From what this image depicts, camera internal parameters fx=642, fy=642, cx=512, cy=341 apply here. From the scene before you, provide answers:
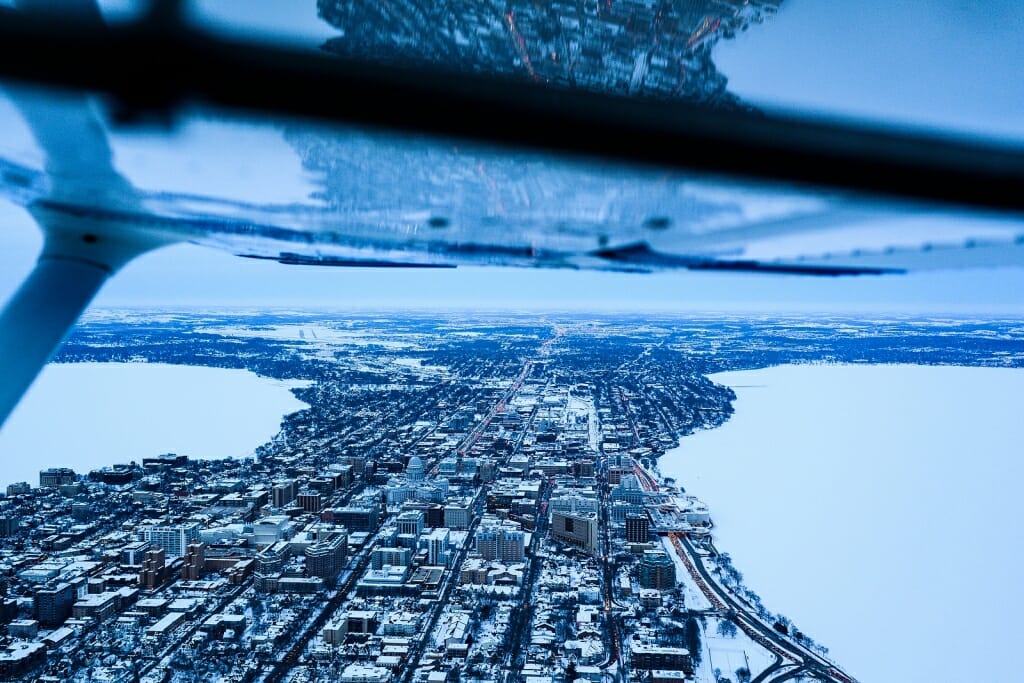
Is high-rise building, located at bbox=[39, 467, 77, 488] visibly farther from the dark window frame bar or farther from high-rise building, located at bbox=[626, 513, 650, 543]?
the dark window frame bar

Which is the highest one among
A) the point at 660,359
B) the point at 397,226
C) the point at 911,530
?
the point at 397,226

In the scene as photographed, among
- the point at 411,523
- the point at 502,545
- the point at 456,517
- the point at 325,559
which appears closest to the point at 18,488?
the point at 325,559

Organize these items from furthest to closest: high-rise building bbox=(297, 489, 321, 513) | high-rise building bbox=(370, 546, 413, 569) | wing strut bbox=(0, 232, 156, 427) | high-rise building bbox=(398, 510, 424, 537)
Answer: high-rise building bbox=(297, 489, 321, 513) < high-rise building bbox=(398, 510, 424, 537) < high-rise building bbox=(370, 546, 413, 569) < wing strut bbox=(0, 232, 156, 427)

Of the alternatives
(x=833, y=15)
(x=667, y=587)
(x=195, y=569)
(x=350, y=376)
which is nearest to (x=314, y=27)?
(x=833, y=15)

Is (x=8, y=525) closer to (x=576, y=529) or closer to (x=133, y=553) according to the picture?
(x=133, y=553)

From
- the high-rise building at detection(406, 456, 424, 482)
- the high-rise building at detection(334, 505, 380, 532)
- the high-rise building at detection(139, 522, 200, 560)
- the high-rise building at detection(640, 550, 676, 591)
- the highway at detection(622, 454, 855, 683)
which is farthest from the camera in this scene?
the high-rise building at detection(406, 456, 424, 482)

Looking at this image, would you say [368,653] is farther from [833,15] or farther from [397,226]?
[833,15]

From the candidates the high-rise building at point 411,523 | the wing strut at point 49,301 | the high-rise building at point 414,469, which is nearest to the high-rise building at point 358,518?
the high-rise building at point 411,523

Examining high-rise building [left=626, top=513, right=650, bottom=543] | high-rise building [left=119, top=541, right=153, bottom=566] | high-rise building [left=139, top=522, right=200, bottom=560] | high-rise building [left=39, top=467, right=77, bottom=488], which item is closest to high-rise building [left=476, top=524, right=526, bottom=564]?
high-rise building [left=626, top=513, right=650, bottom=543]
